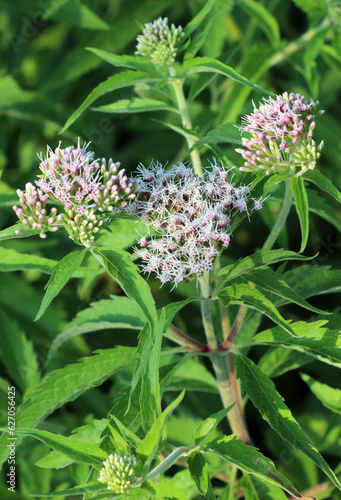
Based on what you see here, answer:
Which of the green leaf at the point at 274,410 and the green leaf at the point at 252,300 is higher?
the green leaf at the point at 252,300

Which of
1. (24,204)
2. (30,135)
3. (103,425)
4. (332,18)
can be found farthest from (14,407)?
(332,18)

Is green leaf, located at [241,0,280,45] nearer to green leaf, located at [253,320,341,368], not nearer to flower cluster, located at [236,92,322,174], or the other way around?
flower cluster, located at [236,92,322,174]

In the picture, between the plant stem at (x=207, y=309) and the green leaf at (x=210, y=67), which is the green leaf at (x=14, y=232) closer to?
the plant stem at (x=207, y=309)

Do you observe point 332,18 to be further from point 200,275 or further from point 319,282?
point 200,275

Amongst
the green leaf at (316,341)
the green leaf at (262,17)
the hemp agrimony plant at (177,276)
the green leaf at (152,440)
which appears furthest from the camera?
the green leaf at (262,17)

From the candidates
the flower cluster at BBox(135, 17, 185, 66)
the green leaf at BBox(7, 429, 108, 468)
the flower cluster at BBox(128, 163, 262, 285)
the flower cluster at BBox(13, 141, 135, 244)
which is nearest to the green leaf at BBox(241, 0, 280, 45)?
the flower cluster at BBox(135, 17, 185, 66)

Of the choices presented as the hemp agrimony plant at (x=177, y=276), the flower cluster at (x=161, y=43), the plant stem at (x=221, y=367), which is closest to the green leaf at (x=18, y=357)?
the hemp agrimony plant at (x=177, y=276)
